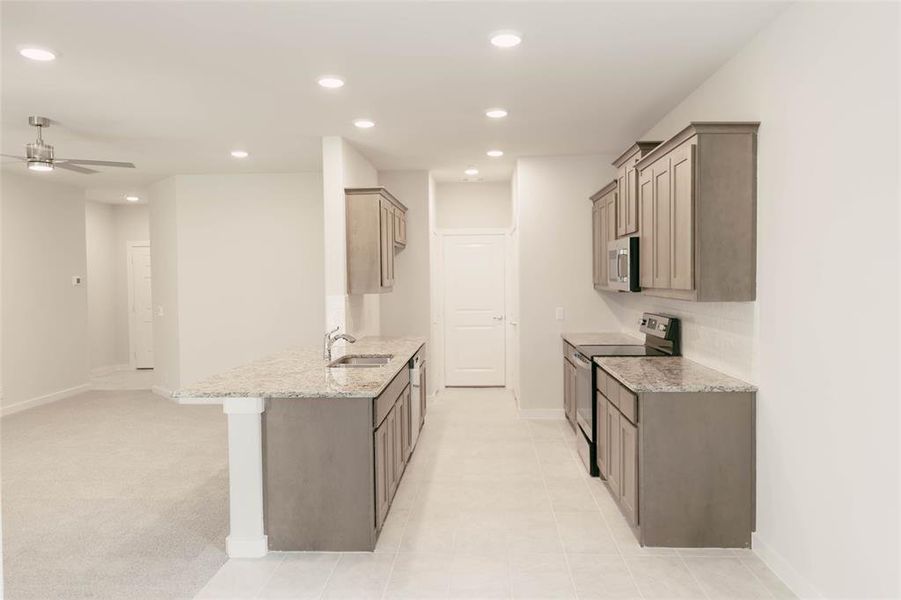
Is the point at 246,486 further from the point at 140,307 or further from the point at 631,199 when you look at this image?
the point at 140,307

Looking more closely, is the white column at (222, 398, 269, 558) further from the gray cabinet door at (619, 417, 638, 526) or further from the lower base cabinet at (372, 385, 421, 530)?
the gray cabinet door at (619, 417, 638, 526)

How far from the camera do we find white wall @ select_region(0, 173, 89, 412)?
263 inches

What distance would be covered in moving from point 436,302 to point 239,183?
271cm

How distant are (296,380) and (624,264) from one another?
2457mm

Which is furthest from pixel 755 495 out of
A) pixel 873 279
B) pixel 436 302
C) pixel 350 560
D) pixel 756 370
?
pixel 436 302

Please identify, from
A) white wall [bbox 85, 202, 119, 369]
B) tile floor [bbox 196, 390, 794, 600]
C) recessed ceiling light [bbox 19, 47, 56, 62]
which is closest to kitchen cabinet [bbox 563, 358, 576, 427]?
tile floor [bbox 196, 390, 794, 600]

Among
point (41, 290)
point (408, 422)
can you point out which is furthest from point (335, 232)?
Answer: point (41, 290)

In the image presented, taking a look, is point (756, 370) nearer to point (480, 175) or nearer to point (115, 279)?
point (480, 175)

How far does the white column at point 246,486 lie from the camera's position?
3170 millimetres

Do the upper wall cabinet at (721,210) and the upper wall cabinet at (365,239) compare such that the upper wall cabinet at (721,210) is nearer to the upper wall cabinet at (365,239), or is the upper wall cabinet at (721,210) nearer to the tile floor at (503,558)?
the tile floor at (503,558)

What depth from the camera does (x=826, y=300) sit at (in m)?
2.49

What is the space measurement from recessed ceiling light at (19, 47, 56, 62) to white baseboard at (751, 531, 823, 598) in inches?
174

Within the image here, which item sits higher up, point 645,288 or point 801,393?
point 645,288

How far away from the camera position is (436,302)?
297 inches
